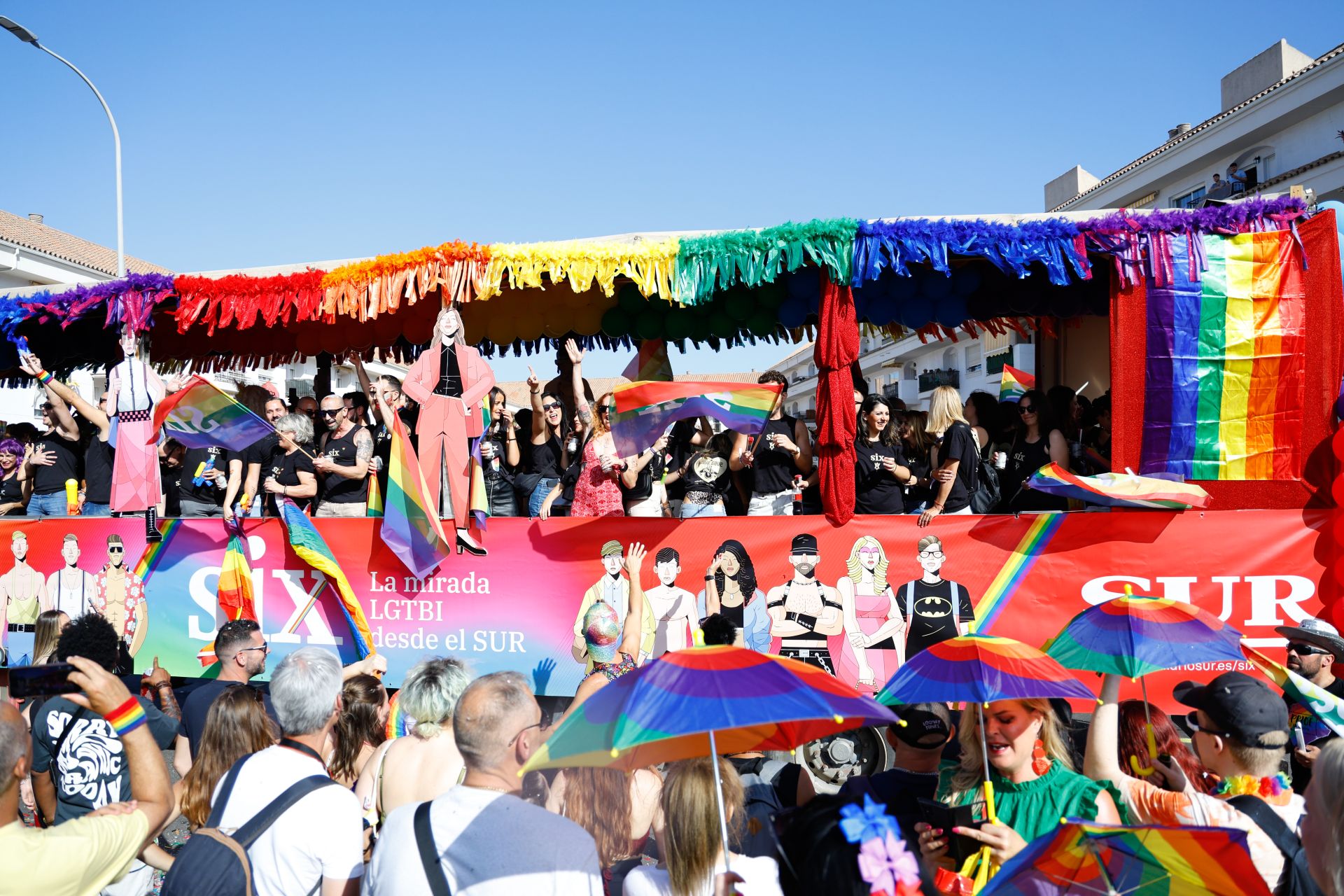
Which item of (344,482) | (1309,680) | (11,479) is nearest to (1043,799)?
(1309,680)

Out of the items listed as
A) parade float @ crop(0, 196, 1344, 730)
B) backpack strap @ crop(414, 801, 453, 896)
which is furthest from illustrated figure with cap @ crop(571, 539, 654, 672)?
backpack strap @ crop(414, 801, 453, 896)

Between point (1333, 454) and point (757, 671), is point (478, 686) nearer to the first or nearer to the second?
point (757, 671)

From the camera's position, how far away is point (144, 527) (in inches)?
309

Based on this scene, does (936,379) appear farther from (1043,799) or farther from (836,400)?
(1043,799)

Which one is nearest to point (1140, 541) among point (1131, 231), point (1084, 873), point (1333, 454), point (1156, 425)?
point (1156, 425)

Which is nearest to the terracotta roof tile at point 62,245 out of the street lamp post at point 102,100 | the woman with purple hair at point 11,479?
the street lamp post at point 102,100

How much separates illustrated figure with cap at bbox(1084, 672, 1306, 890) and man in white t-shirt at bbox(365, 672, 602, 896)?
1.68m

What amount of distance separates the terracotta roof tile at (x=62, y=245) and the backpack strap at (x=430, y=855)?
97.7 feet

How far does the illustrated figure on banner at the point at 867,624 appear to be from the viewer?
6449 mm

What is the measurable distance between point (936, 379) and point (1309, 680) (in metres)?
37.2

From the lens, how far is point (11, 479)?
30.8 feet

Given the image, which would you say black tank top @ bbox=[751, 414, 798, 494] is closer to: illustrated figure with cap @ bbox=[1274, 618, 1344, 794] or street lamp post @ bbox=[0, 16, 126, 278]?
illustrated figure with cap @ bbox=[1274, 618, 1344, 794]

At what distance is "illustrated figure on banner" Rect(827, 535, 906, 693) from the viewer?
645 cm

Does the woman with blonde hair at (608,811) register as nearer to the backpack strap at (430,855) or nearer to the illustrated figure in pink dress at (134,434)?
the backpack strap at (430,855)
